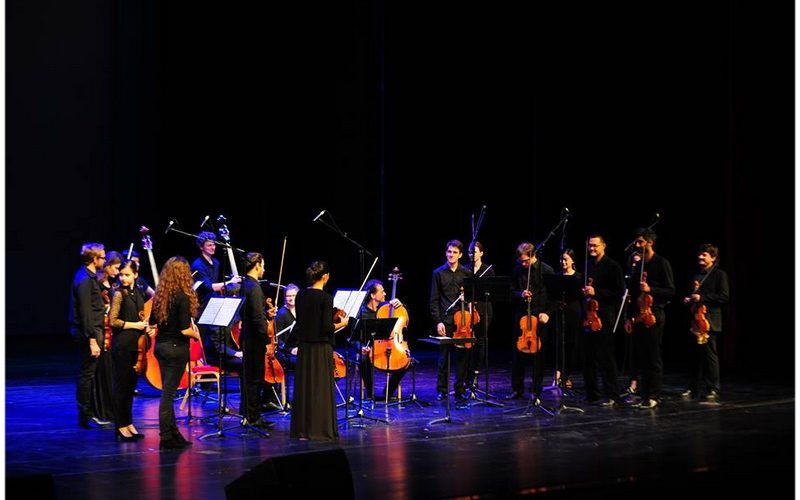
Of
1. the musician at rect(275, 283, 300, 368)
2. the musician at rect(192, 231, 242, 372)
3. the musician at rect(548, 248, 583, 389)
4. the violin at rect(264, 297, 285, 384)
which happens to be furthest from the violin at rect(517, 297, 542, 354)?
the musician at rect(192, 231, 242, 372)

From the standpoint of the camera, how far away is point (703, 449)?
26.3 feet

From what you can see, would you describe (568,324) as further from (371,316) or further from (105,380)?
(105,380)

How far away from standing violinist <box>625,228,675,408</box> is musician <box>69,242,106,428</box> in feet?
16.0

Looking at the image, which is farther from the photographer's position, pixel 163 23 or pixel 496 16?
pixel 163 23

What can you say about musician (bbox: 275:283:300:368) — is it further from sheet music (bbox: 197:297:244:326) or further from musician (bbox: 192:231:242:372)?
sheet music (bbox: 197:297:244:326)

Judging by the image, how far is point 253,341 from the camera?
898 cm

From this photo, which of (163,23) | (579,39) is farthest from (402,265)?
(163,23)

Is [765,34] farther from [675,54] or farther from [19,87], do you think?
[19,87]

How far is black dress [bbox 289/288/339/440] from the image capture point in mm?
8266

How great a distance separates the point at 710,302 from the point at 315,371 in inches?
168

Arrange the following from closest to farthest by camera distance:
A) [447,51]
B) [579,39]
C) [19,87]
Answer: [579,39] → [447,51] → [19,87]

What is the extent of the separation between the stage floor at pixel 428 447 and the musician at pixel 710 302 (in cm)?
23

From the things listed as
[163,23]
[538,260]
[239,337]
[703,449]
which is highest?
[163,23]

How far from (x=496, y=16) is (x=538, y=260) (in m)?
5.83
